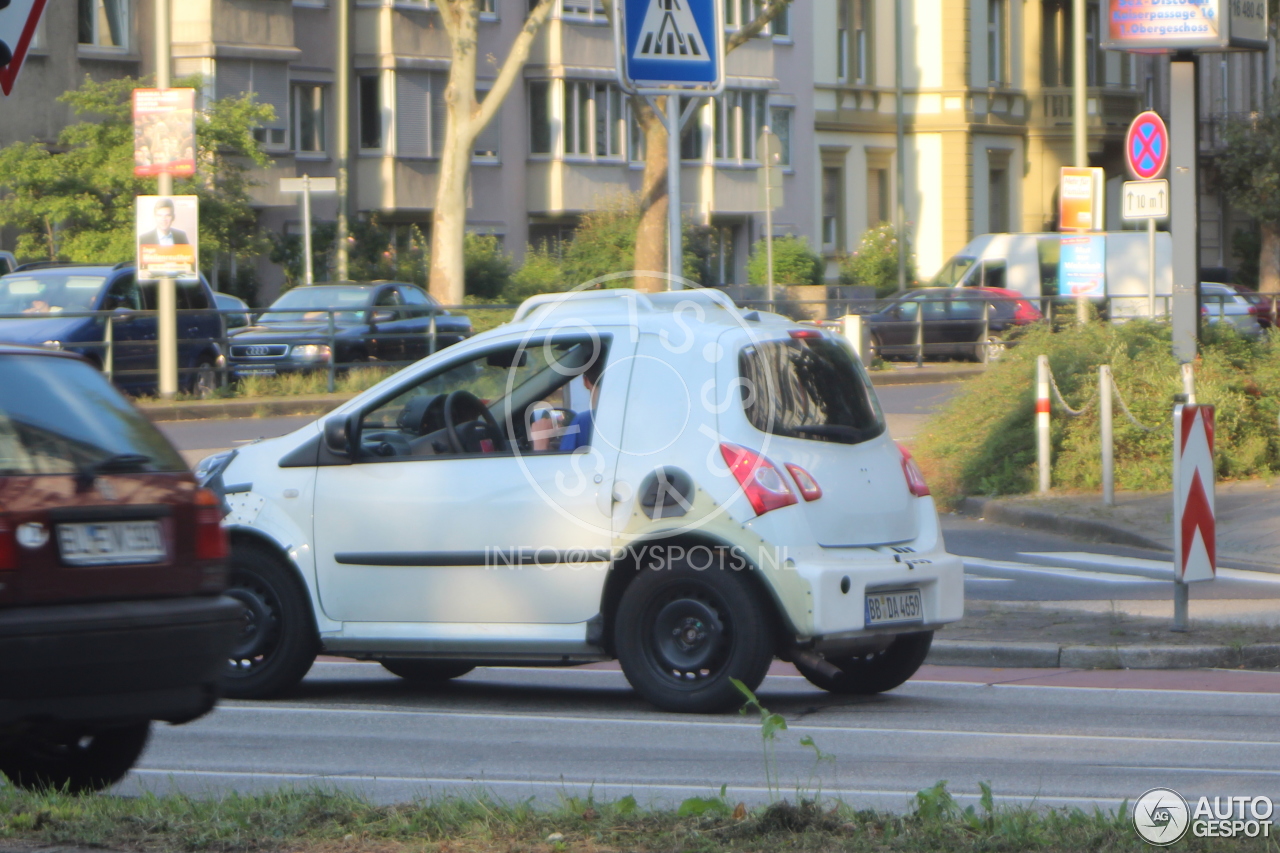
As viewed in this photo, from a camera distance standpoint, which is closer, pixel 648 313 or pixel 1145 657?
pixel 648 313

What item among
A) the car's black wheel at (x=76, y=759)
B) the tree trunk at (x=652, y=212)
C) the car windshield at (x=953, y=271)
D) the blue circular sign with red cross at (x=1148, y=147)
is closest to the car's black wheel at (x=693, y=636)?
the car's black wheel at (x=76, y=759)

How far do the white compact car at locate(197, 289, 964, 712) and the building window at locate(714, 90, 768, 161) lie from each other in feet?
154

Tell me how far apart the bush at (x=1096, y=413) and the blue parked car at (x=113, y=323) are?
12.6 meters

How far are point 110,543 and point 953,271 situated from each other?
136ft

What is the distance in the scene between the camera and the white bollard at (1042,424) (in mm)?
16406

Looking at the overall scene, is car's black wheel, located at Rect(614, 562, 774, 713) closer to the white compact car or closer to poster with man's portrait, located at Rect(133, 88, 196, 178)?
the white compact car

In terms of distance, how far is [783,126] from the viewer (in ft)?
185

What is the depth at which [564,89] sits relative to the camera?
51250 mm

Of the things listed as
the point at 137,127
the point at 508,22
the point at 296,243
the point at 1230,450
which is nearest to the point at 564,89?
the point at 508,22

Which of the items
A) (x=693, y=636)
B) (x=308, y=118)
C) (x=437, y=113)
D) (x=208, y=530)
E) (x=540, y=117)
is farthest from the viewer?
(x=540, y=117)

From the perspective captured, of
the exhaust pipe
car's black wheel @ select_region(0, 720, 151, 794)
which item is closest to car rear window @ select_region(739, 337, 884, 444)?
the exhaust pipe

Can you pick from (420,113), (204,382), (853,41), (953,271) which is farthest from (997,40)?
(204,382)

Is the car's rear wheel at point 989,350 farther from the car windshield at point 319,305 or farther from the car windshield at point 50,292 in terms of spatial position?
the car windshield at point 50,292
